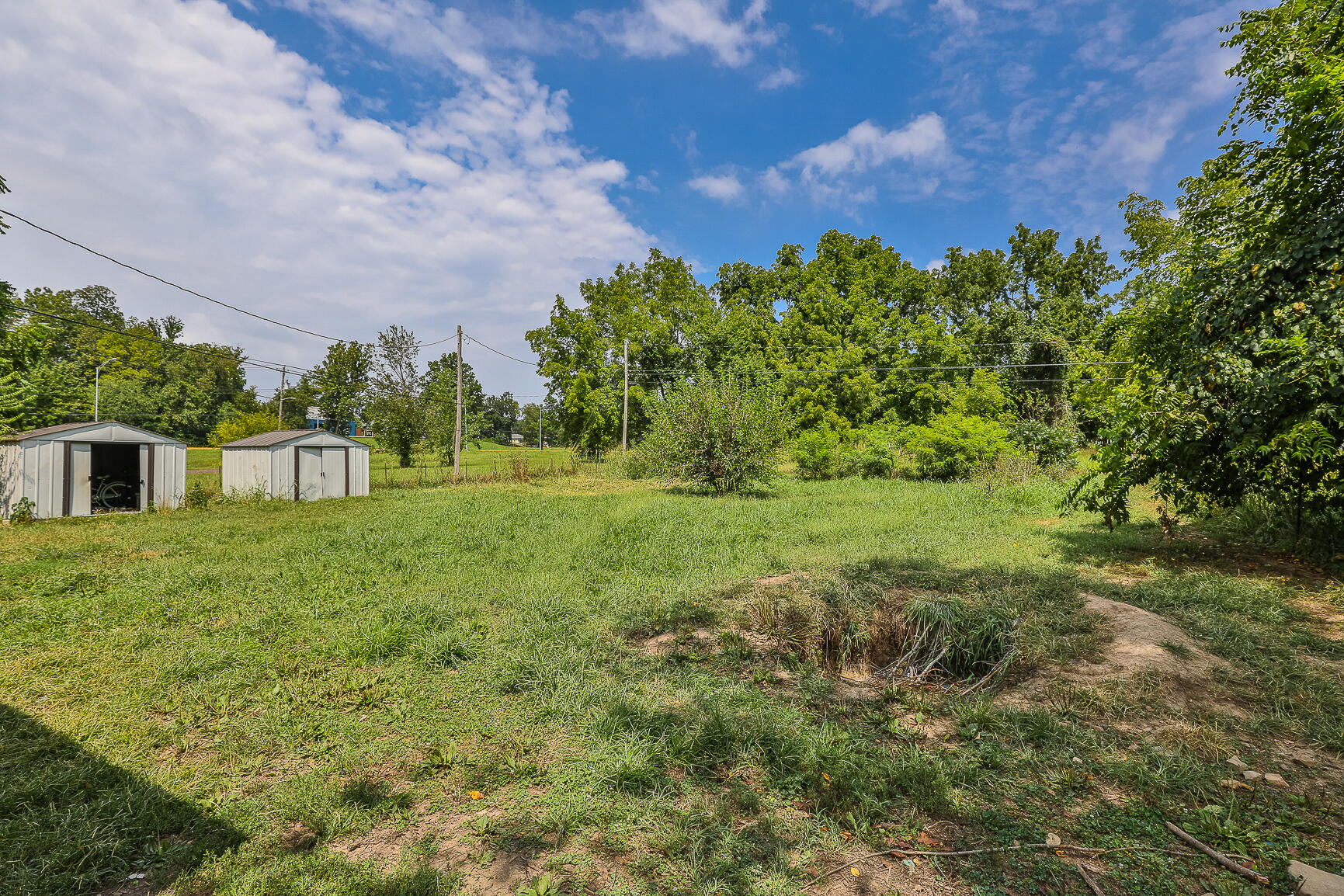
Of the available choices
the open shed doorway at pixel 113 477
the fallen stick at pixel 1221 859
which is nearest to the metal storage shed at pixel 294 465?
the open shed doorway at pixel 113 477

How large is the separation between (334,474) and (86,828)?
15.6m

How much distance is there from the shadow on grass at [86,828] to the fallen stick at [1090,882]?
12.5 feet

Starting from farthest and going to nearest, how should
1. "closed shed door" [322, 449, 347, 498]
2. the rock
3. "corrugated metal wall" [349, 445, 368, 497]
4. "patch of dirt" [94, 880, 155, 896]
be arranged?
"corrugated metal wall" [349, 445, 368, 497] < "closed shed door" [322, 449, 347, 498] < "patch of dirt" [94, 880, 155, 896] < the rock

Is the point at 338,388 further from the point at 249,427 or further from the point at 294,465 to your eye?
the point at 294,465

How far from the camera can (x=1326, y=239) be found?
5.55m

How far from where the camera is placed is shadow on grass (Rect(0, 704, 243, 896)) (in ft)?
7.84

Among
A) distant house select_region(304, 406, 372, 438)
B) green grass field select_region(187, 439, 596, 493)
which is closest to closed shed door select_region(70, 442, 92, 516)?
green grass field select_region(187, 439, 596, 493)

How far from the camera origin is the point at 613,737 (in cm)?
348

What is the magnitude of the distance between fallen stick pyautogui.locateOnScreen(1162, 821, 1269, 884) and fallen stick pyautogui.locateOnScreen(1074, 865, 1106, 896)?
0.57 m

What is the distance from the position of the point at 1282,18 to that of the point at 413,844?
1139 cm

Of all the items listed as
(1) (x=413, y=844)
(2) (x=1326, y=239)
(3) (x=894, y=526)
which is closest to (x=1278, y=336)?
(2) (x=1326, y=239)

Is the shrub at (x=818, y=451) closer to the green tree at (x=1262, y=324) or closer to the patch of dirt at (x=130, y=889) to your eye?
the green tree at (x=1262, y=324)

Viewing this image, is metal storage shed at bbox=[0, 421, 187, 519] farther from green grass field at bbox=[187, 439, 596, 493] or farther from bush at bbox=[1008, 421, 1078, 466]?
bush at bbox=[1008, 421, 1078, 466]

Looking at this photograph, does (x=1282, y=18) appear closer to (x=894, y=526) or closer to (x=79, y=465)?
(x=894, y=526)
